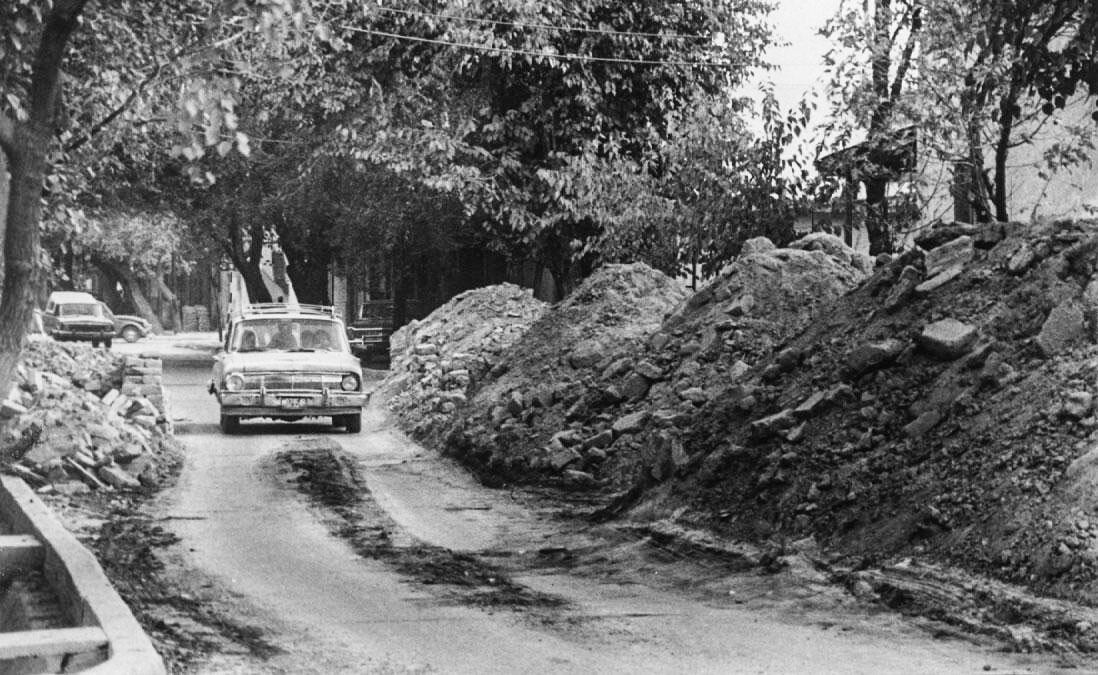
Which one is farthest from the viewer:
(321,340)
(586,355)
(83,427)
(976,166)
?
(321,340)

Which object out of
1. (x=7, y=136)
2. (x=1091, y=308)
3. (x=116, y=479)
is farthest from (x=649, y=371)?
(x=7, y=136)

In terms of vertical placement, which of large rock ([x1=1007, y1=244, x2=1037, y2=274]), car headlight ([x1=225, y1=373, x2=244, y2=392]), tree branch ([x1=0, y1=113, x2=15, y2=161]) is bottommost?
car headlight ([x1=225, y1=373, x2=244, y2=392])

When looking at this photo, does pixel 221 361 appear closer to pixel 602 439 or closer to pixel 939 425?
pixel 602 439

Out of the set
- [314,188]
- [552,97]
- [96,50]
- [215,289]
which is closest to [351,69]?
[552,97]

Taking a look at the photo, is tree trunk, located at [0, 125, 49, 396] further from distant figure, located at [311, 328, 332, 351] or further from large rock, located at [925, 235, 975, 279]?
distant figure, located at [311, 328, 332, 351]

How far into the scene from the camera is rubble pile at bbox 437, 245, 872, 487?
18797 millimetres

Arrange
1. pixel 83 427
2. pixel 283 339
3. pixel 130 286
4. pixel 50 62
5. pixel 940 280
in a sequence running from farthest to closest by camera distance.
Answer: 1. pixel 130 286
2. pixel 283 339
3. pixel 83 427
4. pixel 940 280
5. pixel 50 62

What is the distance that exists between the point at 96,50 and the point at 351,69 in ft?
42.0

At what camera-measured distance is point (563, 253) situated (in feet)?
107

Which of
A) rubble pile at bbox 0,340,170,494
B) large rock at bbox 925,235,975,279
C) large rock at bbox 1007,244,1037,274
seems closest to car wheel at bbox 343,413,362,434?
rubble pile at bbox 0,340,170,494

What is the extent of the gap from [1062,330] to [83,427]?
38.7ft

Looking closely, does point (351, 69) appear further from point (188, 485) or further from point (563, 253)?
point (188, 485)

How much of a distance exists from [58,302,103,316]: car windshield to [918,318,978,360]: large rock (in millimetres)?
44709

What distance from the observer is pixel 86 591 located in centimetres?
908
